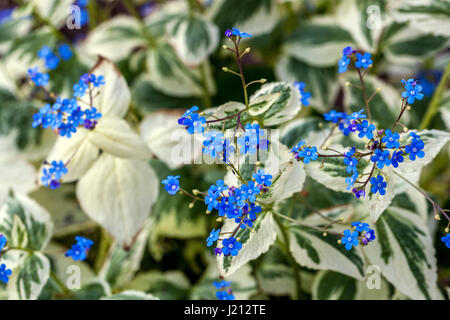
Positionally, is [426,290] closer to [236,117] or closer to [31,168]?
[236,117]

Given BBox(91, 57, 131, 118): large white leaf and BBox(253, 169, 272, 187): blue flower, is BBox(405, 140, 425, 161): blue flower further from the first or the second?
BBox(91, 57, 131, 118): large white leaf

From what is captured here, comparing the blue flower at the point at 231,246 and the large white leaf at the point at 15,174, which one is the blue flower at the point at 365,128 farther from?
the large white leaf at the point at 15,174

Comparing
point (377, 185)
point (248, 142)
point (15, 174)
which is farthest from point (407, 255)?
point (15, 174)

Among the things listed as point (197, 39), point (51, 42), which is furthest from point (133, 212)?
point (51, 42)

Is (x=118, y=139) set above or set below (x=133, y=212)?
above

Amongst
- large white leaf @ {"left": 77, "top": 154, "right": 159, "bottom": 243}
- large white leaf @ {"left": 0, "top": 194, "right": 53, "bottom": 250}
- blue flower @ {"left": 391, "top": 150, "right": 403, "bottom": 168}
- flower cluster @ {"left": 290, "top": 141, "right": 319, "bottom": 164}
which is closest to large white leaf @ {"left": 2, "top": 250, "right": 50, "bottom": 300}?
large white leaf @ {"left": 0, "top": 194, "right": 53, "bottom": 250}
